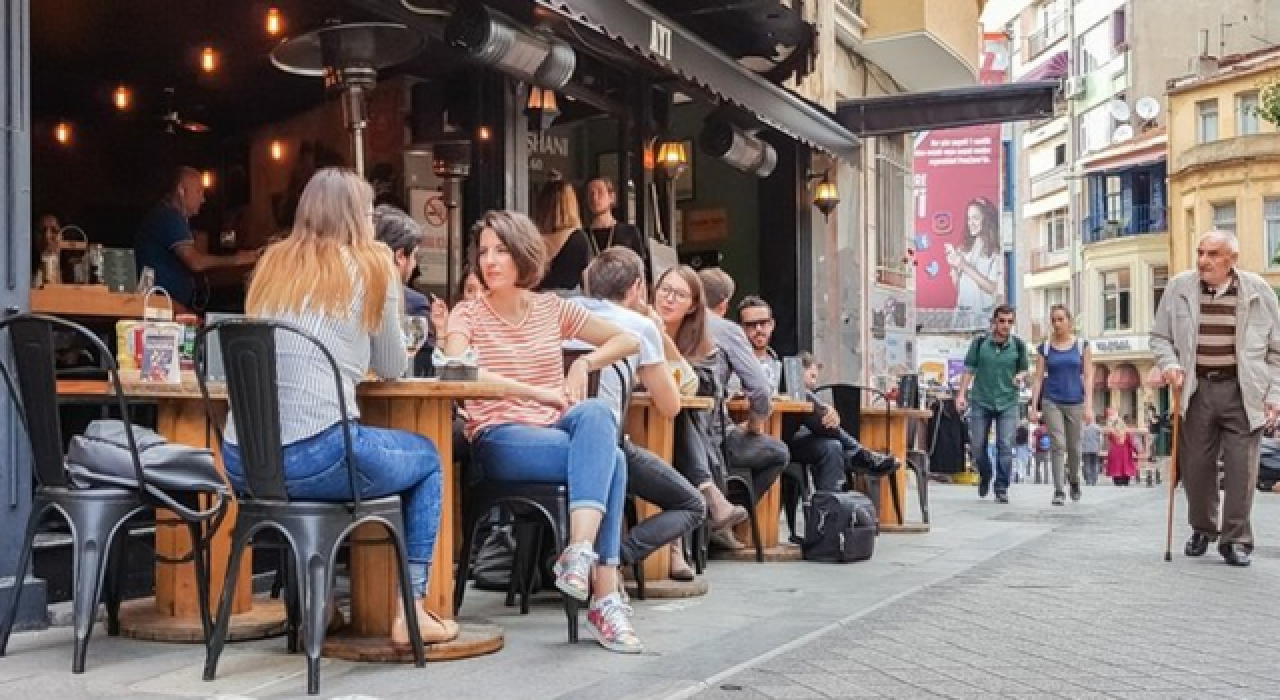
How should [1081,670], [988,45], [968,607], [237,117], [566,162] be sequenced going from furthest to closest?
[988,45], [566,162], [237,117], [968,607], [1081,670]

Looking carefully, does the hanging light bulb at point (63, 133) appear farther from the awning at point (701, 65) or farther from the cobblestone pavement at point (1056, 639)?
the cobblestone pavement at point (1056, 639)

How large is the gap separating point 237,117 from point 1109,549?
810 centimetres

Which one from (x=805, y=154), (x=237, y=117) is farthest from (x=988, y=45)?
(x=237, y=117)

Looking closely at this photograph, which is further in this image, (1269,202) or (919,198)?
(1269,202)

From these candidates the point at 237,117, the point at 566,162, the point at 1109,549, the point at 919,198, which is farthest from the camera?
the point at 919,198

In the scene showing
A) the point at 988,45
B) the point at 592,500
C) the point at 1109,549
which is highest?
the point at 988,45

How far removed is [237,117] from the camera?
1180cm

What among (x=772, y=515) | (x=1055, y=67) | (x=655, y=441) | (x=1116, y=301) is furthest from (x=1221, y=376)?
(x=1055, y=67)

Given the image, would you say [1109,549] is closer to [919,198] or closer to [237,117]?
[237,117]

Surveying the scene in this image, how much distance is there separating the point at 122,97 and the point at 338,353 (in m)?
8.52

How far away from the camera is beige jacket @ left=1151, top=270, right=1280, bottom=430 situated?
7.72m

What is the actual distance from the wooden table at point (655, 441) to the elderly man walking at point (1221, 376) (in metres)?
3.42

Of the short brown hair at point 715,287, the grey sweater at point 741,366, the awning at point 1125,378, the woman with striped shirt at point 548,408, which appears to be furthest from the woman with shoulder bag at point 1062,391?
the awning at point 1125,378

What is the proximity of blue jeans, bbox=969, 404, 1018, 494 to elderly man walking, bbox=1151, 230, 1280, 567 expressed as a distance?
13.9 ft
